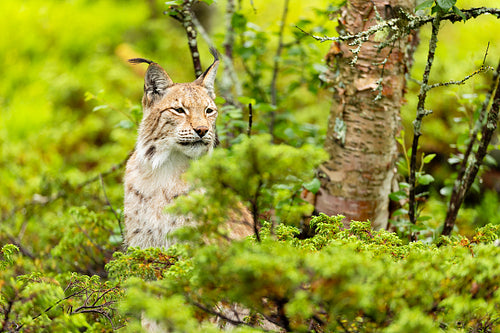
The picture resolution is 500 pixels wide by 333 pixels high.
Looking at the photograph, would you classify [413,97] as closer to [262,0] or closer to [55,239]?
[262,0]

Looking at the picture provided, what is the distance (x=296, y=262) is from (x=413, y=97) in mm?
5868

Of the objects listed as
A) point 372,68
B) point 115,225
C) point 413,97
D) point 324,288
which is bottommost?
point 115,225

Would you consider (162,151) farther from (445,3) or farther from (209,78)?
(445,3)

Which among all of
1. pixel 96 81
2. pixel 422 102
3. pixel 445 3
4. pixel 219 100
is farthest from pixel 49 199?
pixel 445 3

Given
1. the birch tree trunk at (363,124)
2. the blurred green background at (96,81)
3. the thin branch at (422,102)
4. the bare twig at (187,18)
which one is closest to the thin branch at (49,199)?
the blurred green background at (96,81)

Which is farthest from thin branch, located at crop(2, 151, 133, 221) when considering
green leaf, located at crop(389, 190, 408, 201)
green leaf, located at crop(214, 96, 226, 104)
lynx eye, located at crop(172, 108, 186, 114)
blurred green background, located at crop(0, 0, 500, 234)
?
green leaf, located at crop(389, 190, 408, 201)

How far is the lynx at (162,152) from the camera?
286 centimetres

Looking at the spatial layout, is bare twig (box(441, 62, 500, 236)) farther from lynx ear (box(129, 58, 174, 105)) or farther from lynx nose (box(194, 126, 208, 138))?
lynx ear (box(129, 58, 174, 105))

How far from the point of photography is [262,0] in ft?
22.4

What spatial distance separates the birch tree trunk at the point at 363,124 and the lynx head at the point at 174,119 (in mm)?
913

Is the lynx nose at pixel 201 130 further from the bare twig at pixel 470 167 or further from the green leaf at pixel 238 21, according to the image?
the bare twig at pixel 470 167

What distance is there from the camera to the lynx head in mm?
2910

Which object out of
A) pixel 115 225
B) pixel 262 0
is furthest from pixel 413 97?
pixel 115 225

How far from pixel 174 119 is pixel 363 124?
130 centimetres
